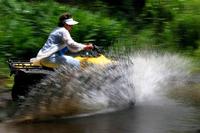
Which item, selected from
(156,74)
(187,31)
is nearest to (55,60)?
(156,74)

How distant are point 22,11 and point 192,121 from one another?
7187 millimetres

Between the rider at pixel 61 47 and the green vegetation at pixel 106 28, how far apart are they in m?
3.03

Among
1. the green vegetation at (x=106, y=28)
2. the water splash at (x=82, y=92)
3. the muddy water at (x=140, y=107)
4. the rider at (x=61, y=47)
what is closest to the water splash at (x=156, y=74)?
the muddy water at (x=140, y=107)

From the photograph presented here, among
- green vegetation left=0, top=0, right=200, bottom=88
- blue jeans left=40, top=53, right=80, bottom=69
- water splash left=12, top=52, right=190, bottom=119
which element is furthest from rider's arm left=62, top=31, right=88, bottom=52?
green vegetation left=0, top=0, right=200, bottom=88

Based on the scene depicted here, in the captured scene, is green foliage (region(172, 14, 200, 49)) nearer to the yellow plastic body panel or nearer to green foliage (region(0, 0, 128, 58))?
green foliage (region(0, 0, 128, 58))

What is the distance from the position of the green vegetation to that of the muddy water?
206cm

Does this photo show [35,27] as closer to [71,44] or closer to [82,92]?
[71,44]

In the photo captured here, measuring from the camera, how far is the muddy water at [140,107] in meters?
8.86

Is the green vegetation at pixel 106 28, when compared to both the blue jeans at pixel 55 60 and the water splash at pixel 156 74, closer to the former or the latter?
the water splash at pixel 156 74

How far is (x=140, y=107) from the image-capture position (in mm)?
10297

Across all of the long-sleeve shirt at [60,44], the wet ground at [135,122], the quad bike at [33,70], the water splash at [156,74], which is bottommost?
the wet ground at [135,122]

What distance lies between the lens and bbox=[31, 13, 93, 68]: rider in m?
9.94

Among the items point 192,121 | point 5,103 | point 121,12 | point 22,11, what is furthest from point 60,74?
point 121,12

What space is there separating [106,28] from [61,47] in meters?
4.79
